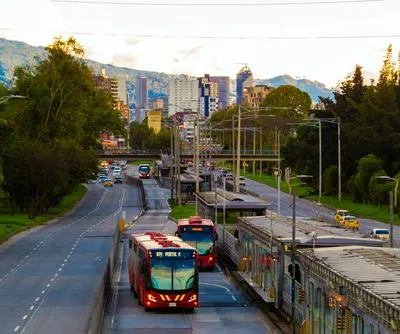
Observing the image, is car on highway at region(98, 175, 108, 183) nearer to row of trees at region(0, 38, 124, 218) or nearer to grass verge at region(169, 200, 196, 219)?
row of trees at region(0, 38, 124, 218)

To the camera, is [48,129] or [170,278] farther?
[48,129]

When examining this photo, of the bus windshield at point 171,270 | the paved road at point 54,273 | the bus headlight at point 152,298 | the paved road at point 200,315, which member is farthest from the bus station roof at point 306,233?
the paved road at point 54,273

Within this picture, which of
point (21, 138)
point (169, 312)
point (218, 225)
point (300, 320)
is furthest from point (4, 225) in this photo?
point (300, 320)

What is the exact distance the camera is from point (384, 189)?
97500 millimetres

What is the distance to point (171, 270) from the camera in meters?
36.8

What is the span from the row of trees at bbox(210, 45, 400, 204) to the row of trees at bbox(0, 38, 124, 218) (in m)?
21.0

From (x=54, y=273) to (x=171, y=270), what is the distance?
1774 cm

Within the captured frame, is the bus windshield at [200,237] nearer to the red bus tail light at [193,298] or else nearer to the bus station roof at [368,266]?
the red bus tail light at [193,298]

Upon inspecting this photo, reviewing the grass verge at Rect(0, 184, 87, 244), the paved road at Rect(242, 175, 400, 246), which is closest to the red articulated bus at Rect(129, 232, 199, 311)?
the paved road at Rect(242, 175, 400, 246)

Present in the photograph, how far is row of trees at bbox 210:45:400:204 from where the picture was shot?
108m

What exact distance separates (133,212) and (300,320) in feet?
275

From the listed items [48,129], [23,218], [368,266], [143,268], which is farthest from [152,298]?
[48,129]

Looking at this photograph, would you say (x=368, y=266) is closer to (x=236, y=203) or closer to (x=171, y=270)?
(x=171, y=270)

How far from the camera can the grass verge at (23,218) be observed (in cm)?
8237
